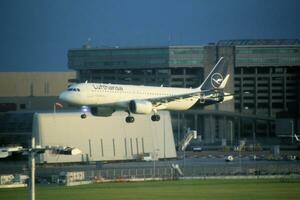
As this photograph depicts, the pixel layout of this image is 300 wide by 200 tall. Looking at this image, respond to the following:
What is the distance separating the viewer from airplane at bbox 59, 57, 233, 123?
120 metres

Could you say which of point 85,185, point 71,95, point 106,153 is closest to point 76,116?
point 106,153

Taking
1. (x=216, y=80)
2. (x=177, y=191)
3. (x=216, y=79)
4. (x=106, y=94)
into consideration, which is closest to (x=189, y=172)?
(x=106, y=94)

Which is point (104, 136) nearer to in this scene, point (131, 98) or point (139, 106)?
point (131, 98)

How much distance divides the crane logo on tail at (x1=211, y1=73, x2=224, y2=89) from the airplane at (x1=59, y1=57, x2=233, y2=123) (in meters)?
5.87

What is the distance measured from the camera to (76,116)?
160 metres

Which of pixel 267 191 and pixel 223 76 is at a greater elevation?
pixel 223 76

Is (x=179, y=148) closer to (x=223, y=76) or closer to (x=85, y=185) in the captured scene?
(x=223, y=76)

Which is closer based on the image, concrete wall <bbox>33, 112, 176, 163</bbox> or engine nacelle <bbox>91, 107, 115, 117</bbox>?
engine nacelle <bbox>91, 107, 115, 117</bbox>

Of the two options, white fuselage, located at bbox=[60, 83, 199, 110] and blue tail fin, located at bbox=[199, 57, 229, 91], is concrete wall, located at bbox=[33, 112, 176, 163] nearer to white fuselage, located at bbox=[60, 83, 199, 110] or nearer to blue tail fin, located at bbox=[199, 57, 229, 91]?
blue tail fin, located at bbox=[199, 57, 229, 91]

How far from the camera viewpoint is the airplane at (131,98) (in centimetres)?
12050

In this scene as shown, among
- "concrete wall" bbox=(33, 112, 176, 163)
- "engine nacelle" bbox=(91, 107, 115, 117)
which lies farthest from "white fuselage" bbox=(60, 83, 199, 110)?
"concrete wall" bbox=(33, 112, 176, 163)

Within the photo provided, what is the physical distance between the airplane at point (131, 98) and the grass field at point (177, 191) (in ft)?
55.0

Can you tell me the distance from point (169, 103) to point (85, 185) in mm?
30628

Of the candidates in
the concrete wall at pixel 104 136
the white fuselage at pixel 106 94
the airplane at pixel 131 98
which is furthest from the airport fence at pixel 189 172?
the concrete wall at pixel 104 136
